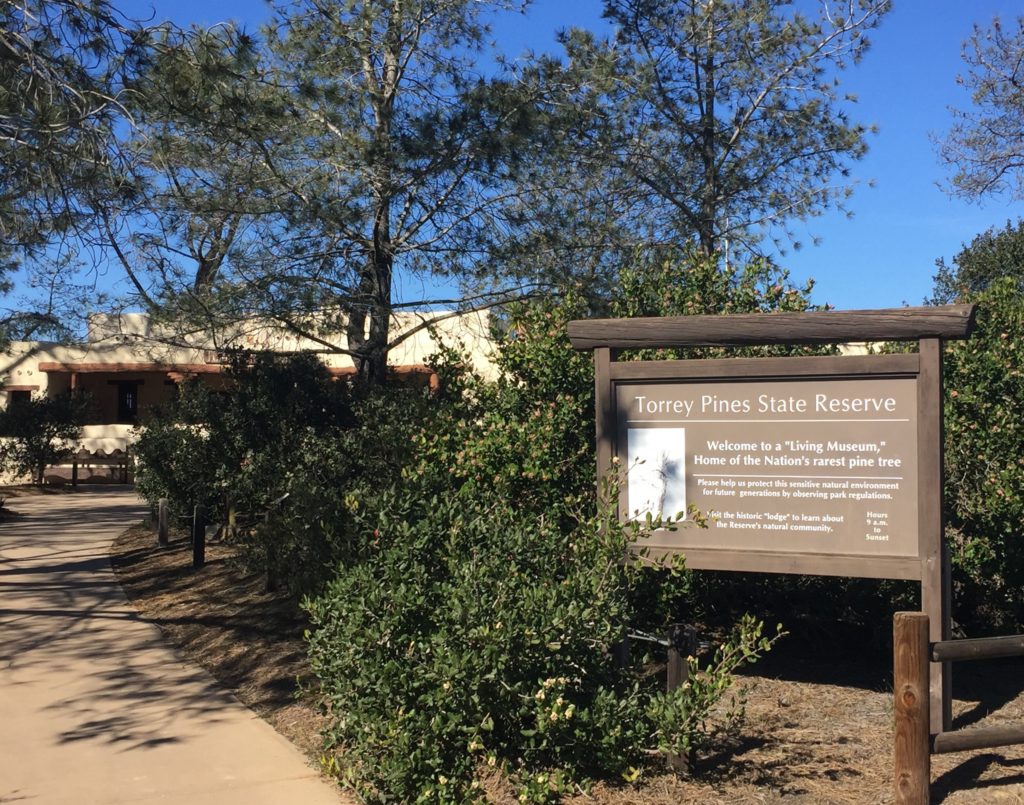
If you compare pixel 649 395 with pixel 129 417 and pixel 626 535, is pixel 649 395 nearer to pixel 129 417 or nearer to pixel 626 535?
pixel 626 535

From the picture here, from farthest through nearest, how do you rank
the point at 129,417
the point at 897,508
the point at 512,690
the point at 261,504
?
the point at 129,417
the point at 261,504
the point at 897,508
the point at 512,690

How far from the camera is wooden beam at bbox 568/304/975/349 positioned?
5121mm

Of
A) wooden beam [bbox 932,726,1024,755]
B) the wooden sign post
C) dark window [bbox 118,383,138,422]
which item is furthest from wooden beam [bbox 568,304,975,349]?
dark window [bbox 118,383,138,422]

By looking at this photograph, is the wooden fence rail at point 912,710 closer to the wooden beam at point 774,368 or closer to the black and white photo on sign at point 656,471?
the wooden beam at point 774,368

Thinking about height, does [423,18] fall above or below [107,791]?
above

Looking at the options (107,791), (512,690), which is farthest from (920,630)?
(107,791)

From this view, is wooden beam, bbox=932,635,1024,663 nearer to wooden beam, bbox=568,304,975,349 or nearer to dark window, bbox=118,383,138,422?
wooden beam, bbox=568,304,975,349

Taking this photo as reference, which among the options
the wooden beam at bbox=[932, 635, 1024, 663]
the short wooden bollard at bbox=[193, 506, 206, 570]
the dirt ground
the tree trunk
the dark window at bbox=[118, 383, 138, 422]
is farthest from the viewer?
the dark window at bbox=[118, 383, 138, 422]

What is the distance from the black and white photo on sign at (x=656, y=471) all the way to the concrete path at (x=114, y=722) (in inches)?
86.0

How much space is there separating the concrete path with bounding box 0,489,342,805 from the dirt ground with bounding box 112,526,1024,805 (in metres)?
0.24

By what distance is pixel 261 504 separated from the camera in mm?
10070

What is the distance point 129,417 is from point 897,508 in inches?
1248

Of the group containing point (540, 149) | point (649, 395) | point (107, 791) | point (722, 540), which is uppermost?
point (540, 149)

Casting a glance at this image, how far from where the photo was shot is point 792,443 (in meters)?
Answer: 5.45
